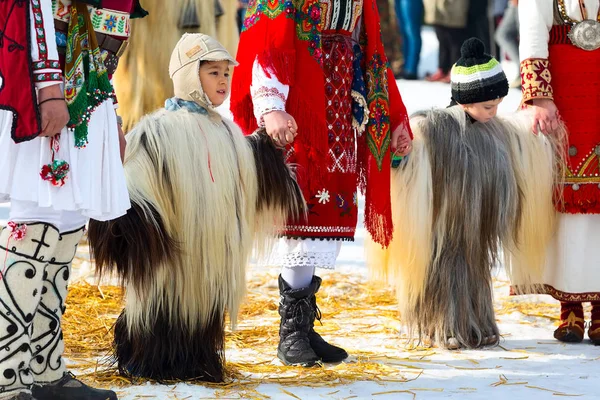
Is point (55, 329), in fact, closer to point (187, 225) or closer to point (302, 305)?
point (187, 225)

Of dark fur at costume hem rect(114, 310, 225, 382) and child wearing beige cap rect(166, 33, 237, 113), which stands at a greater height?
child wearing beige cap rect(166, 33, 237, 113)

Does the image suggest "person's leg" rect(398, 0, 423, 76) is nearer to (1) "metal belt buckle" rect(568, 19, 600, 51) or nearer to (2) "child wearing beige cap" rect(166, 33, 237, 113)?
(1) "metal belt buckle" rect(568, 19, 600, 51)

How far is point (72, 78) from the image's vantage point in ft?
8.96

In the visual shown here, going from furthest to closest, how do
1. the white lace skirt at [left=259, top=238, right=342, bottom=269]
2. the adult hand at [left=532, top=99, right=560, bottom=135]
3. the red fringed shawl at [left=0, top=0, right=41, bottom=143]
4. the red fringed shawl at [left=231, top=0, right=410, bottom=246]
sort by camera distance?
the adult hand at [left=532, top=99, right=560, bottom=135], the white lace skirt at [left=259, top=238, right=342, bottom=269], the red fringed shawl at [left=231, top=0, right=410, bottom=246], the red fringed shawl at [left=0, top=0, right=41, bottom=143]

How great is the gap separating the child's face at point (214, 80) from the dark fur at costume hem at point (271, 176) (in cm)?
18

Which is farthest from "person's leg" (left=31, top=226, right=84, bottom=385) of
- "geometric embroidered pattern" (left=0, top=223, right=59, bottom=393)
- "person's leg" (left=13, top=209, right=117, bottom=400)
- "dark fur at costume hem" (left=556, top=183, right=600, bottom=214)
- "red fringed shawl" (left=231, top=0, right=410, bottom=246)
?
"dark fur at costume hem" (left=556, top=183, right=600, bottom=214)

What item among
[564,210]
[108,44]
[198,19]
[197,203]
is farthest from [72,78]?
→ [198,19]

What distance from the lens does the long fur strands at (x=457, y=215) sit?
3.91 metres

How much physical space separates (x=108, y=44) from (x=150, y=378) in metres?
1.07

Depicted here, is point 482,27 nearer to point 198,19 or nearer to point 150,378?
point 198,19

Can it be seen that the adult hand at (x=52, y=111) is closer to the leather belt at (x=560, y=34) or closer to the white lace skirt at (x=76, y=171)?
the white lace skirt at (x=76, y=171)

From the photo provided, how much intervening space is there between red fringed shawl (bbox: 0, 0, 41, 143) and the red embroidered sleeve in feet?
7.24

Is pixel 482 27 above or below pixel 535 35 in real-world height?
above

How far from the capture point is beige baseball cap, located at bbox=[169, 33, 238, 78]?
3262 mm
